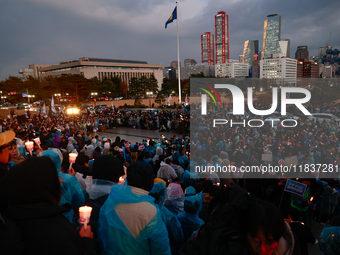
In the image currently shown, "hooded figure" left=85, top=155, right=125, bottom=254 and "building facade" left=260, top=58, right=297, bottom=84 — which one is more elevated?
"building facade" left=260, top=58, right=297, bottom=84

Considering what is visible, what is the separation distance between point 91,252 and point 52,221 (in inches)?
13.1

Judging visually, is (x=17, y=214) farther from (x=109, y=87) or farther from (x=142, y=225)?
(x=109, y=87)

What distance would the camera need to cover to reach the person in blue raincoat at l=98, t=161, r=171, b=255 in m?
1.71

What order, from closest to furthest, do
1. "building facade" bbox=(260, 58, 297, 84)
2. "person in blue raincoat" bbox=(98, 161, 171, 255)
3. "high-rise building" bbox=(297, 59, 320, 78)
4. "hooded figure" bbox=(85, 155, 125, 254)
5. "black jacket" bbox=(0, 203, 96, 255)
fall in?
"black jacket" bbox=(0, 203, 96, 255)
"person in blue raincoat" bbox=(98, 161, 171, 255)
"hooded figure" bbox=(85, 155, 125, 254)
"building facade" bbox=(260, 58, 297, 84)
"high-rise building" bbox=(297, 59, 320, 78)

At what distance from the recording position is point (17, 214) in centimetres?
124

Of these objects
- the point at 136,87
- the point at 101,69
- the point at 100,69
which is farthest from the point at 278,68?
the point at 136,87

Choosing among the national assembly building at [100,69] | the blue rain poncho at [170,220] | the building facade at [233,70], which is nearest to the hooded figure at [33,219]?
the blue rain poncho at [170,220]

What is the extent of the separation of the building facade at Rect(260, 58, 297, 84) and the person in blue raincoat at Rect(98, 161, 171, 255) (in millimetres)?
151235

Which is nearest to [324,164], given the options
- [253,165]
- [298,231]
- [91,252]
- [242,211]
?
[253,165]

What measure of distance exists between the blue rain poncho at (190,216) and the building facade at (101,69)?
264 ft

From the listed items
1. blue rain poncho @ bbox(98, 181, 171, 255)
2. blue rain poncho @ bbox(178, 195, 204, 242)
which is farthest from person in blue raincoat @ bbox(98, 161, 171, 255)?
blue rain poncho @ bbox(178, 195, 204, 242)

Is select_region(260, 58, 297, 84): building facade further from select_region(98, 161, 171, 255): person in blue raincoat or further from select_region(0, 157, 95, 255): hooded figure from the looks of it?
select_region(0, 157, 95, 255): hooded figure

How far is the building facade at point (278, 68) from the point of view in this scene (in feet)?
453

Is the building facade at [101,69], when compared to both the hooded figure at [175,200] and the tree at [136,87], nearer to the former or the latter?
the tree at [136,87]
